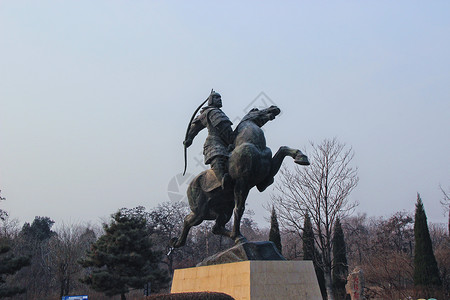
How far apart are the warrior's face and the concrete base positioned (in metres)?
Result: 3.00

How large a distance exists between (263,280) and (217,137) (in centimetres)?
268

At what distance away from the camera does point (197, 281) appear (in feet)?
24.2

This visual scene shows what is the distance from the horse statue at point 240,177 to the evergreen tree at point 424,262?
Result: 510 inches

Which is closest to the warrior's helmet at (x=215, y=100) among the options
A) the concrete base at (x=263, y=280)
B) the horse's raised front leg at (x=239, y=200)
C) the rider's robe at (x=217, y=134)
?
the rider's robe at (x=217, y=134)

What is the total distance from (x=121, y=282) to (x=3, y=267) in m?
5.36

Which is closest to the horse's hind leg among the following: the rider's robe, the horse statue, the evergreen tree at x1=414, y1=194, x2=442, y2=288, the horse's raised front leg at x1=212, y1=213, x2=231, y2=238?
the horse statue

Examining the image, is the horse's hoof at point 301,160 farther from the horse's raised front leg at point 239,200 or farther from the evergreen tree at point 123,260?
the evergreen tree at point 123,260

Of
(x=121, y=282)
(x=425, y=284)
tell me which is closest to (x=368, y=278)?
(x=425, y=284)

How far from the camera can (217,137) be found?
766 centimetres

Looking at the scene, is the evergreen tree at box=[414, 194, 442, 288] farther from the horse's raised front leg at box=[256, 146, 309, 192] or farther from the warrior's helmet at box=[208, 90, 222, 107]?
A: the warrior's helmet at box=[208, 90, 222, 107]

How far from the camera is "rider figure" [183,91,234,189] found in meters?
7.35

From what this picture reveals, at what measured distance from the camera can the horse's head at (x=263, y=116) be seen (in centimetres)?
770

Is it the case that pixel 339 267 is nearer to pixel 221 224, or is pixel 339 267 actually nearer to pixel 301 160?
pixel 221 224

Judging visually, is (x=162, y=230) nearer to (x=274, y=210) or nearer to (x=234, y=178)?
(x=274, y=210)
